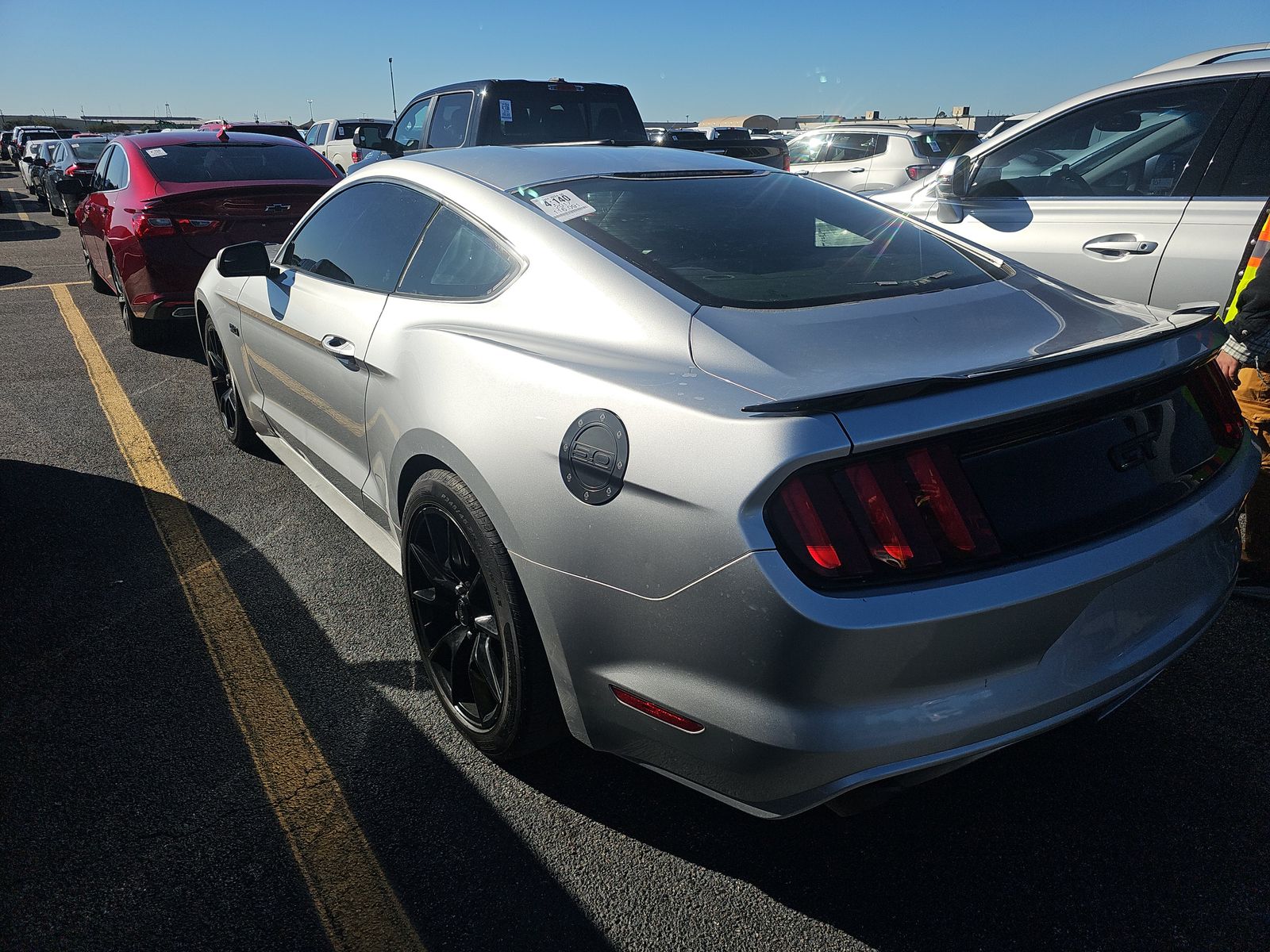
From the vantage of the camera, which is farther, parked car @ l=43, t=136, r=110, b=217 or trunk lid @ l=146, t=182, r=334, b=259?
parked car @ l=43, t=136, r=110, b=217

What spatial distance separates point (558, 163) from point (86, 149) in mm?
19787

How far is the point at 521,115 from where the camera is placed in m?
9.02

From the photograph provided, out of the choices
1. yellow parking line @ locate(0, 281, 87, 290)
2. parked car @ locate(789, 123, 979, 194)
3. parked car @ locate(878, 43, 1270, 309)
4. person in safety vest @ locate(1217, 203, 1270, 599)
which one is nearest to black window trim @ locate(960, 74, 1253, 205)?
parked car @ locate(878, 43, 1270, 309)

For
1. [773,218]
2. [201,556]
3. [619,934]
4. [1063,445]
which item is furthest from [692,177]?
[201,556]

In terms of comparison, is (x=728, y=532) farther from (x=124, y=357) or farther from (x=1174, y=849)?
(x=124, y=357)

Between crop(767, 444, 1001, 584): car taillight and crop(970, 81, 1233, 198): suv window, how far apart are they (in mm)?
3198

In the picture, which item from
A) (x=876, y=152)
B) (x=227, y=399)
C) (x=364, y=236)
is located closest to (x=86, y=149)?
(x=876, y=152)

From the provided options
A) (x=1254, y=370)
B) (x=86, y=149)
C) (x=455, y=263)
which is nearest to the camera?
(x=455, y=263)

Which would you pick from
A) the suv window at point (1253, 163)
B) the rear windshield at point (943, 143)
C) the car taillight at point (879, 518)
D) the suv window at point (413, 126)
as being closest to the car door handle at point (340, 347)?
the car taillight at point (879, 518)

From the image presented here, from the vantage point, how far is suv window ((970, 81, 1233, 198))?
3979 millimetres

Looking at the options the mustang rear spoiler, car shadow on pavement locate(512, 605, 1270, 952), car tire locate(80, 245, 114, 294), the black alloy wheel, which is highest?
the mustang rear spoiler

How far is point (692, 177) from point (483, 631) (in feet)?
5.11

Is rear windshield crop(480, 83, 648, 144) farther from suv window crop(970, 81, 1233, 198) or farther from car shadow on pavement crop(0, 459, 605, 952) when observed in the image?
car shadow on pavement crop(0, 459, 605, 952)

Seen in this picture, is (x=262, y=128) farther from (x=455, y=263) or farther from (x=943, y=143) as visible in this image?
(x=455, y=263)
